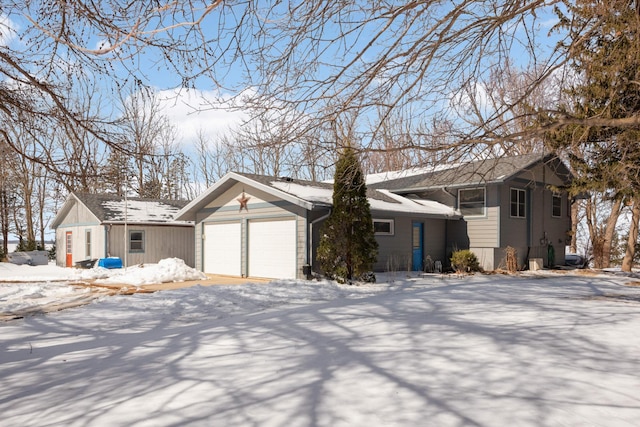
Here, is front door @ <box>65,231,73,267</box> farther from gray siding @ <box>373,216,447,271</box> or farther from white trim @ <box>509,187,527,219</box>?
white trim @ <box>509,187,527,219</box>

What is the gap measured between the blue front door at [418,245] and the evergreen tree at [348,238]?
4.63 metres

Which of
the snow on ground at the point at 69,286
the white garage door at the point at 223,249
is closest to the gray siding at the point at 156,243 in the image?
the snow on ground at the point at 69,286

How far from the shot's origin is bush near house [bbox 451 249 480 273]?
17781 millimetres

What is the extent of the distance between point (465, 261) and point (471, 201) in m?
2.74

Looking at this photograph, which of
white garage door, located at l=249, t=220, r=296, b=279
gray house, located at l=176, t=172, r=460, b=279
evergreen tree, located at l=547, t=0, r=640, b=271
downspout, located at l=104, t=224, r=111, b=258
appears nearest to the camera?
evergreen tree, located at l=547, t=0, r=640, b=271

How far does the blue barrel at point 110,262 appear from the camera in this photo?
20.2 meters

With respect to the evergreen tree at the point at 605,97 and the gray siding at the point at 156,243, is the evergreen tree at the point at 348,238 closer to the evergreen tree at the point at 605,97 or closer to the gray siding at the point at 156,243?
the evergreen tree at the point at 605,97

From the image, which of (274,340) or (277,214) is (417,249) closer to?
(277,214)

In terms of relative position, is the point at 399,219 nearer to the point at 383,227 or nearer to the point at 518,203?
the point at 383,227

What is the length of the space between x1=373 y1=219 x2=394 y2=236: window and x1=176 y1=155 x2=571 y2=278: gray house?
36mm

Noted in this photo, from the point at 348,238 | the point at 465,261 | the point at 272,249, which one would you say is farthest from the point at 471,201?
the point at 272,249

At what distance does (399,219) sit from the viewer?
58.6ft

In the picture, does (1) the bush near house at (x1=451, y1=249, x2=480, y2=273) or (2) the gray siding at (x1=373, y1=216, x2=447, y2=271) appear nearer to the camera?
(2) the gray siding at (x1=373, y1=216, x2=447, y2=271)

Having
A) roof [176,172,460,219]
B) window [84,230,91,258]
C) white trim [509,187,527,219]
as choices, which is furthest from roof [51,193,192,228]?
white trim [509,187,527,219]
